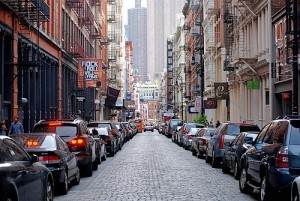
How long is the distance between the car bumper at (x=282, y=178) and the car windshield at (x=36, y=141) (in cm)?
559

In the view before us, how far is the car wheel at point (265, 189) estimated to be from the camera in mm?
11913

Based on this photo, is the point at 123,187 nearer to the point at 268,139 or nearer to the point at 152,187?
the point at 152,187

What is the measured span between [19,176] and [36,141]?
521 centimetres

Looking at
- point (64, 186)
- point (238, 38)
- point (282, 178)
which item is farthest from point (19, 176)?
point (238, 38)

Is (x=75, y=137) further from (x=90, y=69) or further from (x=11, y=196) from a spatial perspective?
(x=90, y=69)

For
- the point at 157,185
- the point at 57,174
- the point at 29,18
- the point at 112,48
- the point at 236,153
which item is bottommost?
the point at 157,185

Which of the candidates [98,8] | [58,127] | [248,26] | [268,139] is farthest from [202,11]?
[268,139]

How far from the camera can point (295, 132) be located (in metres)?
11.4

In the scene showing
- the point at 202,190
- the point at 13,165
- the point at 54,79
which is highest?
the point at 54,79

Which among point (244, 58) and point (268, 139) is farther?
point (244, 58)

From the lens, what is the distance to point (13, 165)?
9.45 metres

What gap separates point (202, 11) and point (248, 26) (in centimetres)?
3694

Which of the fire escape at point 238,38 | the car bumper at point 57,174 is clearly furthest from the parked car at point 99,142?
the fire escape at point 238,38

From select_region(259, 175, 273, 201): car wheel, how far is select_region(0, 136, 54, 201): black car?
4207 mm
